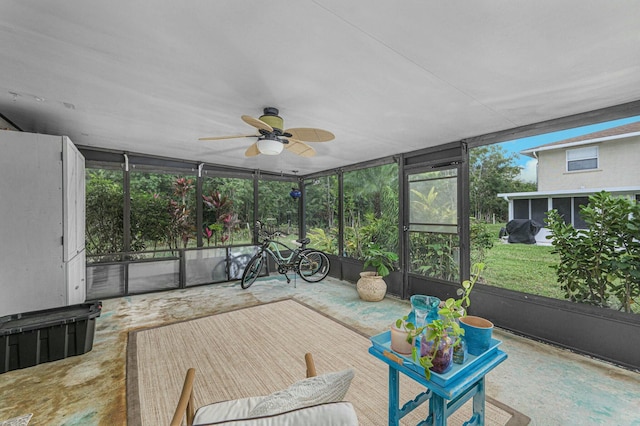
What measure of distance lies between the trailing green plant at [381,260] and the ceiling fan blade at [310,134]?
95.6 inches

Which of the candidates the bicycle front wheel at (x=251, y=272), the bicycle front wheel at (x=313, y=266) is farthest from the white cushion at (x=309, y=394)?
the bicycle front wheel at (x=313, y=266)

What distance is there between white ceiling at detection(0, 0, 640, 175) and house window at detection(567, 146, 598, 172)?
2.18m

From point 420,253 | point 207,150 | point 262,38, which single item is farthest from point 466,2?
point 207,150

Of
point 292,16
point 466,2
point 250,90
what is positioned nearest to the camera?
point 466,2

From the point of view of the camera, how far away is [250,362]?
97.6 inches

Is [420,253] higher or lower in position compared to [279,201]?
lower

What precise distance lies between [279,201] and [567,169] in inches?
220

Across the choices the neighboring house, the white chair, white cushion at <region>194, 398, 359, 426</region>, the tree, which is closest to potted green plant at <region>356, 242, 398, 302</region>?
the tree

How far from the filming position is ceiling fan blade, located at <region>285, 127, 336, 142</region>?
2.46 meters

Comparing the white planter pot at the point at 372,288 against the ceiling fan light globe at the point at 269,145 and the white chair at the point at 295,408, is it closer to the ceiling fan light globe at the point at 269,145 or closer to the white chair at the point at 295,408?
the ceiling fan light globe at the point at 269,145

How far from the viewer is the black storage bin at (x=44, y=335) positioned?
7.61 ft

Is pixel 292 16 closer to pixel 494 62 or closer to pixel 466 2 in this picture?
pixel 466 2

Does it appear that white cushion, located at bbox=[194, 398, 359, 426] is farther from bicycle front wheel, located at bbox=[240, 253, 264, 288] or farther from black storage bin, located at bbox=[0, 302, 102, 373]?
bicycle front wheel, located at bbox=[240, 253, 264, 288]

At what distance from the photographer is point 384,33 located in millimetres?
1510
